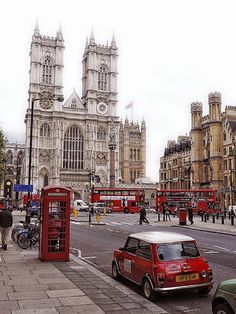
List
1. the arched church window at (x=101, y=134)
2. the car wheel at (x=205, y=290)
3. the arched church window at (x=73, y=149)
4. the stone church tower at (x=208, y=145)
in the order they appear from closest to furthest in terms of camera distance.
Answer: the car wheel at (x=205, y=290)
the stone church tower at (x=208, y=145)
the arched church window at (x=73, y=149)
the arched church window at (x=101, y=134)

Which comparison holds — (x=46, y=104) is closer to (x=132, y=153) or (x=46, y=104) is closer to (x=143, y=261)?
(x=132, y=153)

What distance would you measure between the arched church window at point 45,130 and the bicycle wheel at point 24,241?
2984 inches

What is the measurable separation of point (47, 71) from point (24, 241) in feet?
270

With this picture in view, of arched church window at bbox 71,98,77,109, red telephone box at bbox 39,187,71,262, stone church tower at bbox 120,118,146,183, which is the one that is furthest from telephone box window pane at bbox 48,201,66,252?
stone church tower at bbox 120,118,146,183

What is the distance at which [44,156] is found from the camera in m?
90.1

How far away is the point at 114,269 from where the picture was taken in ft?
35.9

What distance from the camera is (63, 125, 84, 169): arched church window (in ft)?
303

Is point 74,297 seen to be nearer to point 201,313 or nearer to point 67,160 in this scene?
point 201,313

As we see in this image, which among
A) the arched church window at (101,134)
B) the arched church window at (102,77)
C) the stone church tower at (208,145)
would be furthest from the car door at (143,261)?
the arched church window at (102,77)

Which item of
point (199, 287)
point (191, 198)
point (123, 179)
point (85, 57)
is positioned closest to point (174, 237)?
point (199, 287)

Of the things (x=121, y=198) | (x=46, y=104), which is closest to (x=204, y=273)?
(x=121, y=198)

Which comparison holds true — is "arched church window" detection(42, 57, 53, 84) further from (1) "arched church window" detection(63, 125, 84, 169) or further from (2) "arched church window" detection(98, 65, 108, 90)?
(1) "arched church window" detection(63, 125, 84, 169)

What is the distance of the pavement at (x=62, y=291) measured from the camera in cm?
767

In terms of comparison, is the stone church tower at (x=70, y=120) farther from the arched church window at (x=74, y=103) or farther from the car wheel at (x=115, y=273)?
the car wheel at (x=115, y=273)
